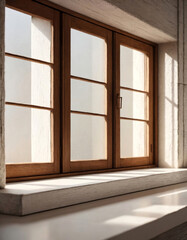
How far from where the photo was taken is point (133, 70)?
5.00 meters

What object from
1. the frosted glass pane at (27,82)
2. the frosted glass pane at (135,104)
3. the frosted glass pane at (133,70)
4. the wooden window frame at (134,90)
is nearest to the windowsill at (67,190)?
the wooden window frame at (134,90)

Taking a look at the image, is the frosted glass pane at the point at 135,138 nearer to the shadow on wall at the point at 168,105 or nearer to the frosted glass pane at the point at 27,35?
the shadow on wall at the point at 168,105

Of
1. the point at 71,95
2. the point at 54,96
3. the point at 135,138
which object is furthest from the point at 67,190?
the point at 135,138

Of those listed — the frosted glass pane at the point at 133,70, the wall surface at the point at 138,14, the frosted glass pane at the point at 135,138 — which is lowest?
the frosted glass pane at the point at 135,138

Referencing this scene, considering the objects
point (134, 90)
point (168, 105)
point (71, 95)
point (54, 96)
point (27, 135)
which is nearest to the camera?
point (27, 135)

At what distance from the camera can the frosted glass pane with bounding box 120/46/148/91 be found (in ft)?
16.2

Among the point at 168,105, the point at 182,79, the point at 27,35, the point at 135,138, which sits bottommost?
the point at 135,138

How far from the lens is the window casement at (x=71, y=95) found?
11.2 ft

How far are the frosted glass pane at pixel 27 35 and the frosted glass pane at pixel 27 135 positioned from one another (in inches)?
19.2

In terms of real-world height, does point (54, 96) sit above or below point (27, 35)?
below

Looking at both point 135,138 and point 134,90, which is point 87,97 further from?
point 135,138

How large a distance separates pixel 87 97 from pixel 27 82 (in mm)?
868

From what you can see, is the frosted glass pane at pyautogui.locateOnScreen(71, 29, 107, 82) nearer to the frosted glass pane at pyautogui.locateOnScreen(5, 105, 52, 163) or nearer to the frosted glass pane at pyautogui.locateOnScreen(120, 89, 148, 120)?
the frosted glass pane at pyautogui.locateOnScreen(120, 89, 148, 120)

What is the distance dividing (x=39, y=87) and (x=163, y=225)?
1.62 m
